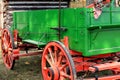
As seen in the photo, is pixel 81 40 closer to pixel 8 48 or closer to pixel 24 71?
pixel 24 71

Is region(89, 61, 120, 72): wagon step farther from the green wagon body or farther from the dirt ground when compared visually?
the dirt ground

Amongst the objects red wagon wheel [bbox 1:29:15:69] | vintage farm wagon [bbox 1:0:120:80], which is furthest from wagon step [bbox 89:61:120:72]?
red wagon wheel [bbox 1:29:15:69]

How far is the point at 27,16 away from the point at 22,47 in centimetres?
89

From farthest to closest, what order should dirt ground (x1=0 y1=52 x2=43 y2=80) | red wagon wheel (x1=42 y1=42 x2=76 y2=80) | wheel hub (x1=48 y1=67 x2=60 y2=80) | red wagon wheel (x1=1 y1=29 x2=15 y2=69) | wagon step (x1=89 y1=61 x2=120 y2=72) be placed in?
red wagon wheel (x1=1 y1=29 x2=15 y2=69)
dirt ground (x1=0 y1=52 x2=43 y2=80)
wheel hub (x1=48 y1=67 x2=60 y2=80)
red wagon wheel (x1=42 y1=42 x2=76 y2=80)
wagon step (x1=89 y1=61 x2=120 y2=72)

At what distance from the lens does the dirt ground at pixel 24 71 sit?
5879 mm

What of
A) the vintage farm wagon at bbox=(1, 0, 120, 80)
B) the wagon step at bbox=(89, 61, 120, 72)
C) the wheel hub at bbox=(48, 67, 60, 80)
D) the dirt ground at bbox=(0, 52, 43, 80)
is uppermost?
the vintage farm wagon at bbox=(1, 0, 120, 80)

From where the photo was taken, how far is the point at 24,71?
6.39 meters

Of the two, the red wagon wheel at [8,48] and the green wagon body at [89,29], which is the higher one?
the green wagon body at [89,29]

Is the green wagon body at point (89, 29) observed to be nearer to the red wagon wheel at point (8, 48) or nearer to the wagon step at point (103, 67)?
the wagon step at point (103, 67)

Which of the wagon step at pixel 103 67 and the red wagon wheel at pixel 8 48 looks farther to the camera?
the red wagon wheel at pixel 8 48

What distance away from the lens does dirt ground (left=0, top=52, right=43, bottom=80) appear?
5.88 metres

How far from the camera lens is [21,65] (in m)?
7.02

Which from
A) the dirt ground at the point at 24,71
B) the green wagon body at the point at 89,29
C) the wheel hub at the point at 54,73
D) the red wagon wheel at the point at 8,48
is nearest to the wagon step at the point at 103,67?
the green wagon body at the point at 89,29

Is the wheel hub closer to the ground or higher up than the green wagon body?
closer to the ground
